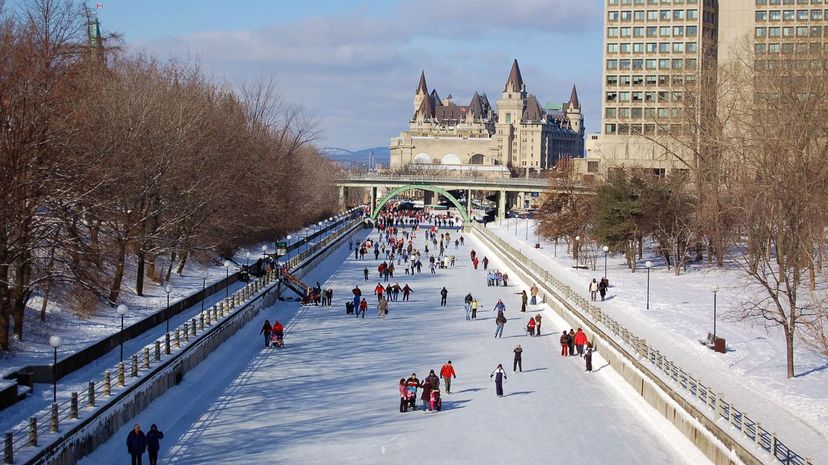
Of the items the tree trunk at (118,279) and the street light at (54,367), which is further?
the tree trunk at (118,279)

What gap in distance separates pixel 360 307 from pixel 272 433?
19043 millimetres

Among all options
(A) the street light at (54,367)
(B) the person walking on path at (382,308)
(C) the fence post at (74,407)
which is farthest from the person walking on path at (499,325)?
(C) the fence post at (74,407)

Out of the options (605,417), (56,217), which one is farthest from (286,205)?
(605,417)

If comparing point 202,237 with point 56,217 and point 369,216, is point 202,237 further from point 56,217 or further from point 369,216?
point 369,216

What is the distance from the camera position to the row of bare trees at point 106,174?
1030 inches

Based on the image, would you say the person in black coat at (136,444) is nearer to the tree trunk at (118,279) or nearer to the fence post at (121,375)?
the fence post at (121,375)

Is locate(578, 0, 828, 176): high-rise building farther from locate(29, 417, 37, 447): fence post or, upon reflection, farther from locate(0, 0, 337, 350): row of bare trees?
locate(29, 417, 37, 447): fence post

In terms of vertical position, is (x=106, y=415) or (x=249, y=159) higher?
(x=249, y=159)

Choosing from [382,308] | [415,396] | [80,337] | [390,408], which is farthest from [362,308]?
[415,396]

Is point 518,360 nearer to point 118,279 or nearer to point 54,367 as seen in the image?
point 54,367

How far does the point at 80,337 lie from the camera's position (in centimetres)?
2834

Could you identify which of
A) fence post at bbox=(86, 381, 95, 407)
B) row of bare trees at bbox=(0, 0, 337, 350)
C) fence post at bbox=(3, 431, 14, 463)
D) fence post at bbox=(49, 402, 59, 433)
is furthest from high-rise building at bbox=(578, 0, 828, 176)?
fence post at bbox=(3, 431, 14, 463)

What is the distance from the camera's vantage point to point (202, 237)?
47.2 m

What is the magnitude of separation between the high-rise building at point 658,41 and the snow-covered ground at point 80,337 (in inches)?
2120
